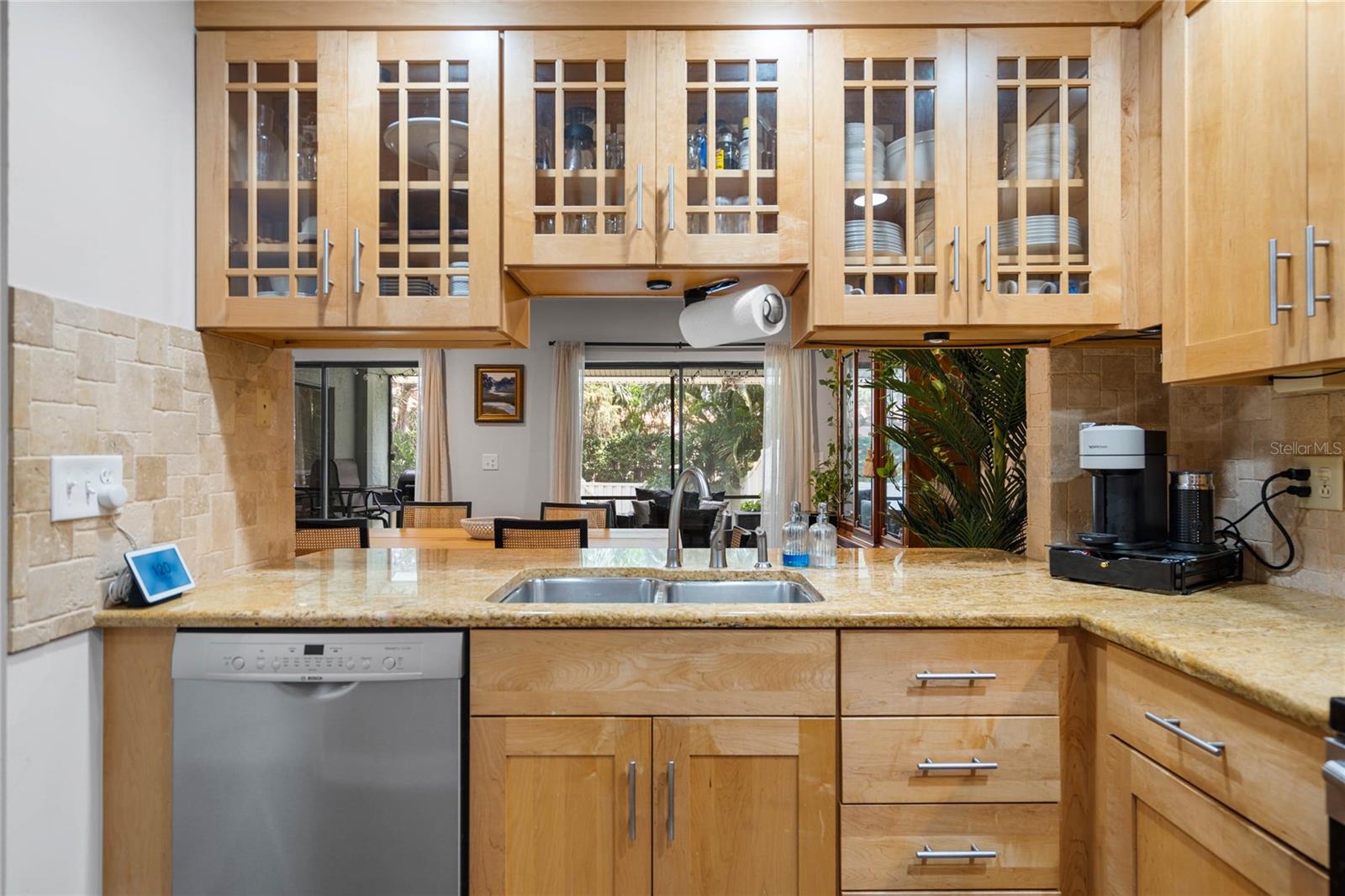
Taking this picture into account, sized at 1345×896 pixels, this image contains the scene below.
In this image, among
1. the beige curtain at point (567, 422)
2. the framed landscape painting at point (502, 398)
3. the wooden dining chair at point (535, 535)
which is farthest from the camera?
the framed landscape painting at point (502, 398)

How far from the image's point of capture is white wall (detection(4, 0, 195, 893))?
1272 mm

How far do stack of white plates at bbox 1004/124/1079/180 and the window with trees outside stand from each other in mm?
4395

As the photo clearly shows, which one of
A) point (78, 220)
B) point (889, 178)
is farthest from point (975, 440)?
point (78, 220)

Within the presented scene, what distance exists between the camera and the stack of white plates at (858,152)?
171cm

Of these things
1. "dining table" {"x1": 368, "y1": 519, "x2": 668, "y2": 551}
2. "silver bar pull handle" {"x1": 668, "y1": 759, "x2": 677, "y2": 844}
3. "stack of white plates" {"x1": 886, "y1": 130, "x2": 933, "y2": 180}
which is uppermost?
"stack of white plates" {"x1": 886, "y1": 130, "x2": 933, "y2": 180}

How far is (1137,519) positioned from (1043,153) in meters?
0.91

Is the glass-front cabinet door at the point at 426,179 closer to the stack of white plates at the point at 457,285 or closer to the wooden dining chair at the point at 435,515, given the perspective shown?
the stack of white plates at the point at 457,285

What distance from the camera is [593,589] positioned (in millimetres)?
1920

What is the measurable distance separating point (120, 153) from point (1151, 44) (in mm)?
2291

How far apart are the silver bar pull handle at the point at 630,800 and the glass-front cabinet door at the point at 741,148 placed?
112cm

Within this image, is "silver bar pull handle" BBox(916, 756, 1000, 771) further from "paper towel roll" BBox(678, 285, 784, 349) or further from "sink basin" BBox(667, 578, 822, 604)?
"paper towel roll" BBox(678, 285, 784, 349)

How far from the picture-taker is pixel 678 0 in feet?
5.56

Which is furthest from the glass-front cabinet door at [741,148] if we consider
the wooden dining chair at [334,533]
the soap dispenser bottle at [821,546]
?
the wooden dining chair at [334,533]

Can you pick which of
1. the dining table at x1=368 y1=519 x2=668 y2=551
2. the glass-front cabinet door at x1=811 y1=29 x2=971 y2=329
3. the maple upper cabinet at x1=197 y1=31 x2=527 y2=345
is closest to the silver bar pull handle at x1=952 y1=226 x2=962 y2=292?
the glass-front cabinet door at x1=811 y1=29 x2=971 y2=329
